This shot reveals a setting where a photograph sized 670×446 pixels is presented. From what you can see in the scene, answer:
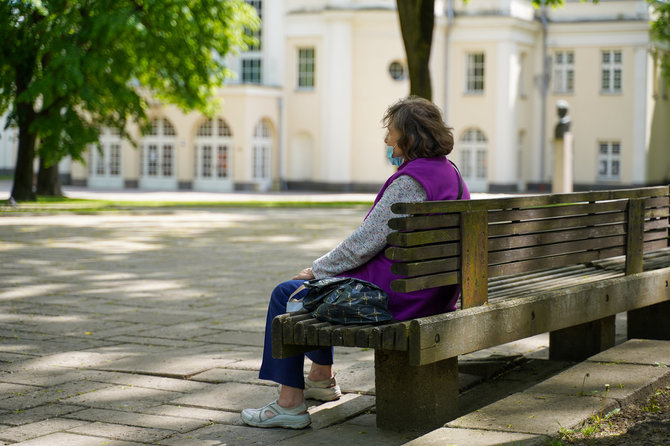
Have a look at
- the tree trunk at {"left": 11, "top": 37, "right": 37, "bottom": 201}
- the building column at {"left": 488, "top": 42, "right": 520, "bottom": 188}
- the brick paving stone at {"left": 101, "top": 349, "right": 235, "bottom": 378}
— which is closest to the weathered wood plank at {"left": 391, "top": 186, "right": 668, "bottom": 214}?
the brick paving stone at {"left": 101, "top": 349, "right": 235, "bottom": 378}

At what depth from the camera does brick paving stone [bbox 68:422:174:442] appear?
4.92 m

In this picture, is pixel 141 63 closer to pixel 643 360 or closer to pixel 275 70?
pixel 275 70

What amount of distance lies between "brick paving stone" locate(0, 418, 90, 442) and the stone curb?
6.01 feet

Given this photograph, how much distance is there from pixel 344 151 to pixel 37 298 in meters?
34.3

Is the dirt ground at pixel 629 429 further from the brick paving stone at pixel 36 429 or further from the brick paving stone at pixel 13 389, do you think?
the brick paving stone at pixel 13 389

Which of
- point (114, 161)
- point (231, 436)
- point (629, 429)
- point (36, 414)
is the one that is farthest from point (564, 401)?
point (114, 161)

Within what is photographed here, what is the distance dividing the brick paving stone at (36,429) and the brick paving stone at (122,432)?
0.07m

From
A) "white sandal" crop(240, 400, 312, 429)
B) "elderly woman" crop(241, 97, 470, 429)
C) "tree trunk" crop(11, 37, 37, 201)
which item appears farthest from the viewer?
"tree trunk" crop(11, 37, 37, 201)

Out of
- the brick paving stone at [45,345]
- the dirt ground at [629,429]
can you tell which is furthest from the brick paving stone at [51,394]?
the dirt ground at [629,429]

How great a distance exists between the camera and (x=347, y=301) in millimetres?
4773

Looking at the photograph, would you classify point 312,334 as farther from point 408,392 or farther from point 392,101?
point 392,101

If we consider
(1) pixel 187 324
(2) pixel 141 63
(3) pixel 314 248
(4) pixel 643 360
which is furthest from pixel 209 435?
(2) pixel 141 63

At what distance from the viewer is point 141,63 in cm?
2731

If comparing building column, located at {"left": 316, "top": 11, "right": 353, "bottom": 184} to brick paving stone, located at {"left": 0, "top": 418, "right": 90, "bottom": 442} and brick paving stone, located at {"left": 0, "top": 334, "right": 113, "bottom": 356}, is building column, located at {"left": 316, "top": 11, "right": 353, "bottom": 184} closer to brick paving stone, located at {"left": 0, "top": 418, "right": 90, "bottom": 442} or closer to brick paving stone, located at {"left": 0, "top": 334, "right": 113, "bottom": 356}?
brick paving stone, located at {"left": 0, "top": 334, "right": 113, "bottom": 356}
